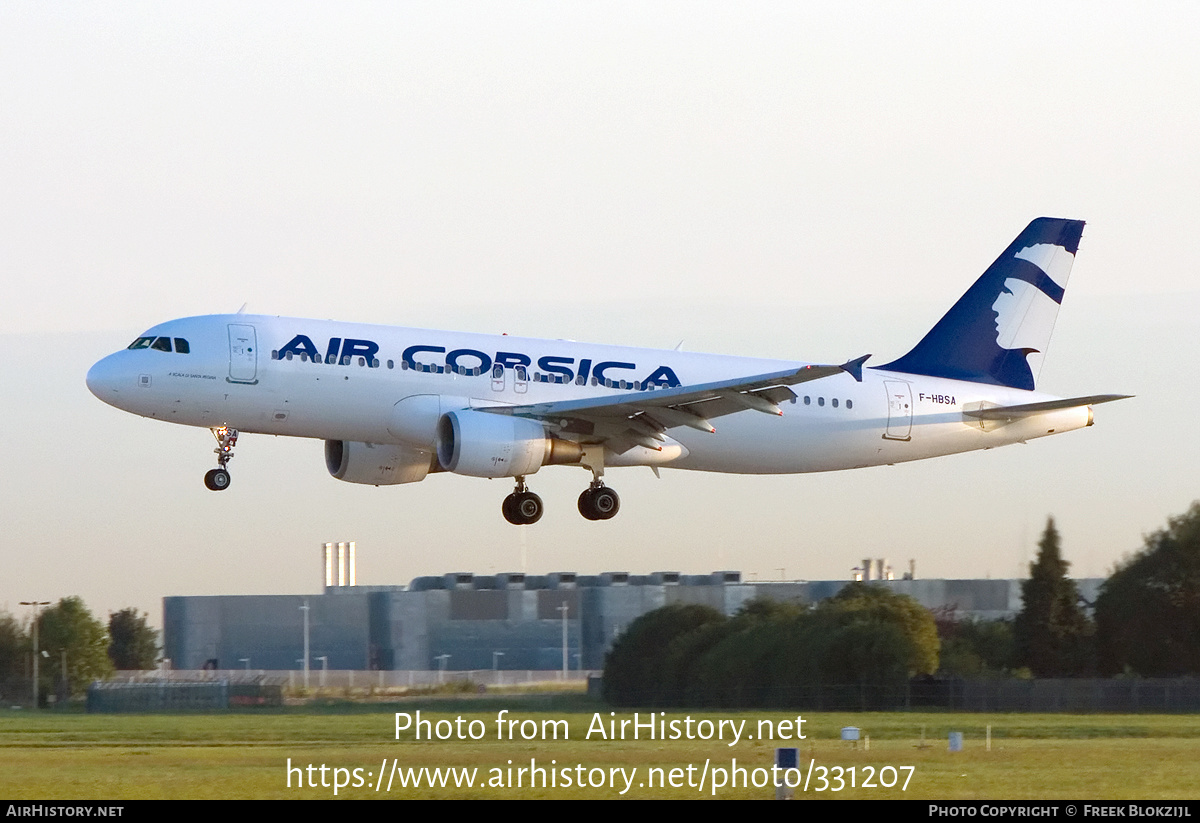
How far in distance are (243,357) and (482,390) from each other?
4581 mm

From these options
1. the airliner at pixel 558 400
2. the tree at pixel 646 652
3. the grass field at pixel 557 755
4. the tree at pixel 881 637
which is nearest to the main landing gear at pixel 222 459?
the airliner at pixel 558 400

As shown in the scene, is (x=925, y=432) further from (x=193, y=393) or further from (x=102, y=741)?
(x=102, y=741)

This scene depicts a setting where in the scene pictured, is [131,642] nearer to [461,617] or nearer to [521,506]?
[461,617]

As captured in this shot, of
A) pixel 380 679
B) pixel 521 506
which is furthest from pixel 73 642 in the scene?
pixel 521 506

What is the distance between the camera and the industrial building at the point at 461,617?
5344 centimetres

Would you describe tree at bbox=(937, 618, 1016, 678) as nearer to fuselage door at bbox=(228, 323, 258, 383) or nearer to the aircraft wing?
the aircraft wing

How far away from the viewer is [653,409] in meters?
34.8

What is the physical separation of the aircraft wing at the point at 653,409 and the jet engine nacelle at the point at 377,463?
10.5 ft

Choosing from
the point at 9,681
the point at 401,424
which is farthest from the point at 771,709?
the point at 9,681

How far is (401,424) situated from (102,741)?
25.5 ft

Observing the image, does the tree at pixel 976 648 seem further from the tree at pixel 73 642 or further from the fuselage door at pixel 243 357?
the tree at pixel 73 642

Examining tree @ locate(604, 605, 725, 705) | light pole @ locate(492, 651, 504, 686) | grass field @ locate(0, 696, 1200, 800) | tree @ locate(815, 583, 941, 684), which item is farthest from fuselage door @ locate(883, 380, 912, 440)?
light pole @ locate(492, 651, 504, 686)

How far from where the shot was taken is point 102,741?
105 feet

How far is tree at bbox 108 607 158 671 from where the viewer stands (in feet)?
190
